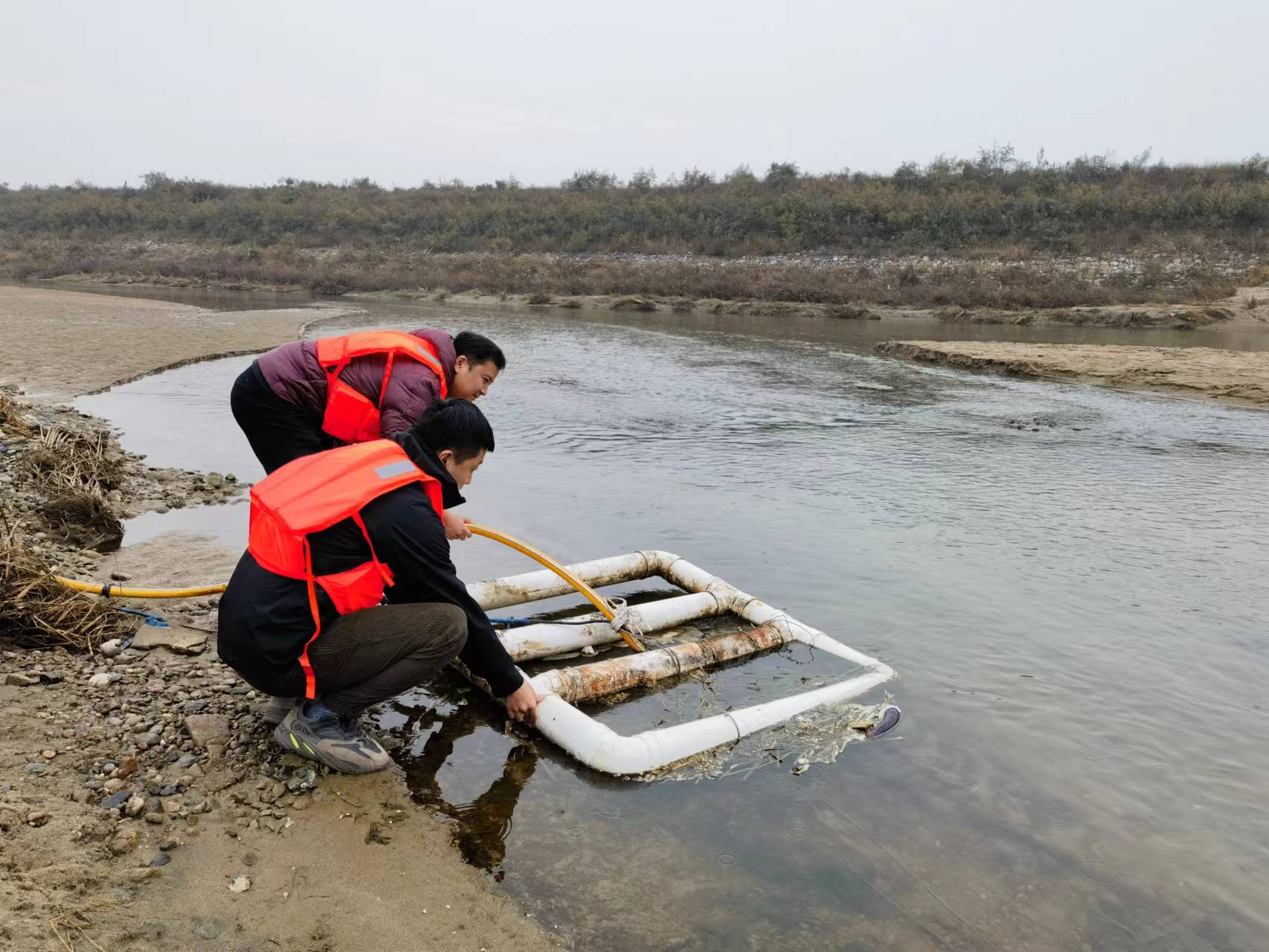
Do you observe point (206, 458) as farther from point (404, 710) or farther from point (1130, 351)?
point (1130, 351)

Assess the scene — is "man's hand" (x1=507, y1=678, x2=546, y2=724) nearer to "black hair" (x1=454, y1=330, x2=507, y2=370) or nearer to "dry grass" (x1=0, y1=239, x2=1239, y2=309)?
"black hair" (x1=454, y1=330, x2=507, y2=370)

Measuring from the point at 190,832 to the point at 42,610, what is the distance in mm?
1892

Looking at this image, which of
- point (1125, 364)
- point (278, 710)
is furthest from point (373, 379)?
point (1125, 364)

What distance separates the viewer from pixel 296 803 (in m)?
3.29

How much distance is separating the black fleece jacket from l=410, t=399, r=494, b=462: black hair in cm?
5

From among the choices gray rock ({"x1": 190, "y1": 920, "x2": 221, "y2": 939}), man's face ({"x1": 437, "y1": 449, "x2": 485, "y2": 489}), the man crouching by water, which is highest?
man's face ({"x1": 437, "y1": 449, "x2": 485, "y2": 489})

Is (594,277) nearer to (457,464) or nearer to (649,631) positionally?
(649,631)

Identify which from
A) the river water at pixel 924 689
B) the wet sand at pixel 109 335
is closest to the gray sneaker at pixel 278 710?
the river water at pixel 924 689

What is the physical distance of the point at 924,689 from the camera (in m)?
4.75

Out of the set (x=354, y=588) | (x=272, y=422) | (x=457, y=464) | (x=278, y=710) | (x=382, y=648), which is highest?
(x=457, y=464)

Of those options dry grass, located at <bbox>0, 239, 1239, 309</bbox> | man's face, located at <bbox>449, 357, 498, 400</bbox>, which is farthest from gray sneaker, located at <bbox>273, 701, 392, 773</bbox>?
dry grass, located at <bbox>0, 239, 1239, 309</bbox>

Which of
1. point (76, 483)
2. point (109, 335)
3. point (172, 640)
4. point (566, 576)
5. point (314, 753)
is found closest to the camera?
point (314, 753)

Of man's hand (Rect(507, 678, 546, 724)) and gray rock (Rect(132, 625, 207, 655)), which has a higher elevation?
man's hand (Rect(507, 678, 546, 724))

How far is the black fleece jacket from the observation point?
3.19m
